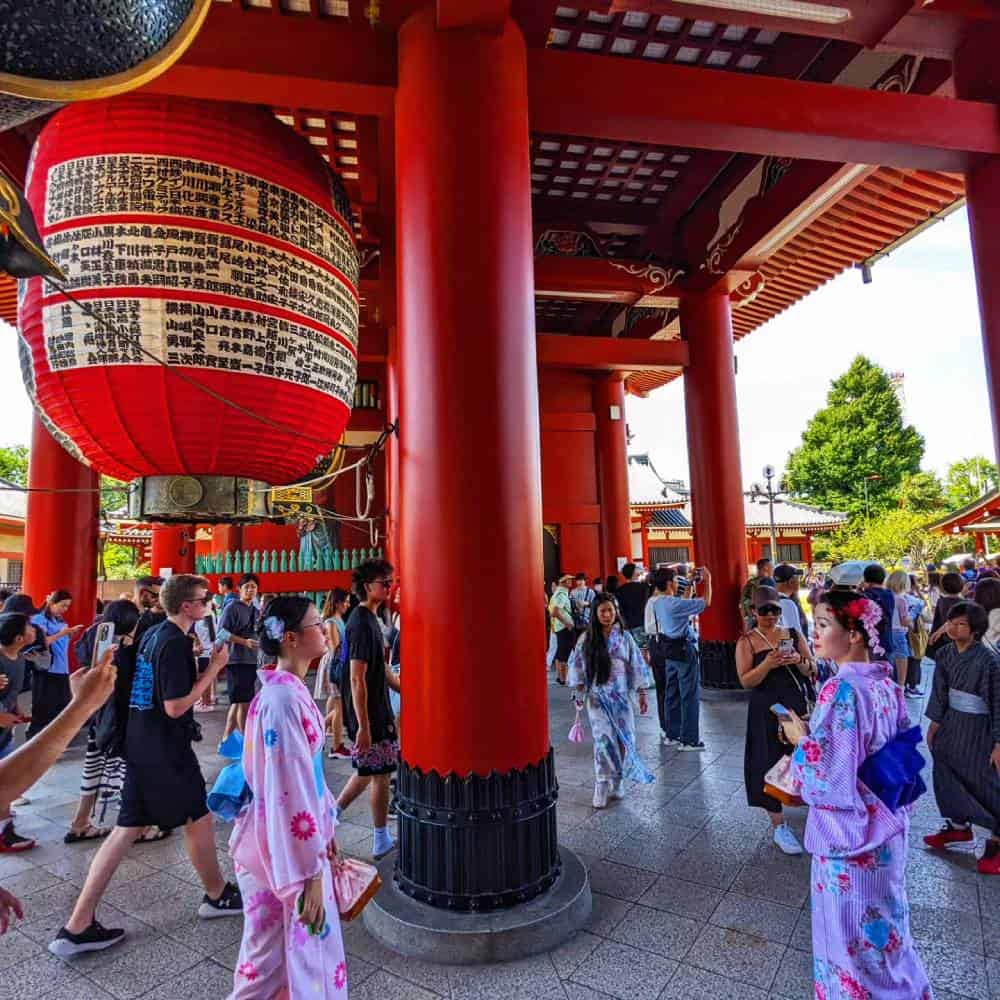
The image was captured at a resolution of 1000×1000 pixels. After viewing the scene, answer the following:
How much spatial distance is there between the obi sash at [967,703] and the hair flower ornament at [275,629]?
3410 millimetres

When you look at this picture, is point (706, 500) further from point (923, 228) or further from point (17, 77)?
point (17, 77)

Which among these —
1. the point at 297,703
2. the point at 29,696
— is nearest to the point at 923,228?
the point at 297,703

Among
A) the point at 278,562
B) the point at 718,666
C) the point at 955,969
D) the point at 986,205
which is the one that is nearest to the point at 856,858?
the point at 955,969

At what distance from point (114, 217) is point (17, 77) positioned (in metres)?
1.52

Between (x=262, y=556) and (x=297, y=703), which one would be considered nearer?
(x=297, y=703)

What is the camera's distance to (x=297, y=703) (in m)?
1.99

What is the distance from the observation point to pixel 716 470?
7.83 meters

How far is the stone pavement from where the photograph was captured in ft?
7.83

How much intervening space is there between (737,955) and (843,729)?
121 centimetres

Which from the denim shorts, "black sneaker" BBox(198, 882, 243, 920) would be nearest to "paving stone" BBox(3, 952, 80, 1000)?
"black sneaker" BBox(198, 882, 243, 920)

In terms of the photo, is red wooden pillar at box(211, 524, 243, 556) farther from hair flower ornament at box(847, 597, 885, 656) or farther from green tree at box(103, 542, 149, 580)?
hair flower ornament at box(847, 597, 885, 656)

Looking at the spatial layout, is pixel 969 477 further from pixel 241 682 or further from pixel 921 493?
pixel 241 682

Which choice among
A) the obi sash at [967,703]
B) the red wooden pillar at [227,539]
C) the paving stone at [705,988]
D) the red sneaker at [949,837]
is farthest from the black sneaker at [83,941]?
the red wooden pillar at [227,539]

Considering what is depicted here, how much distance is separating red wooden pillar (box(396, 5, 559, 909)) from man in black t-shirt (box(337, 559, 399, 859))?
67 centimetres
